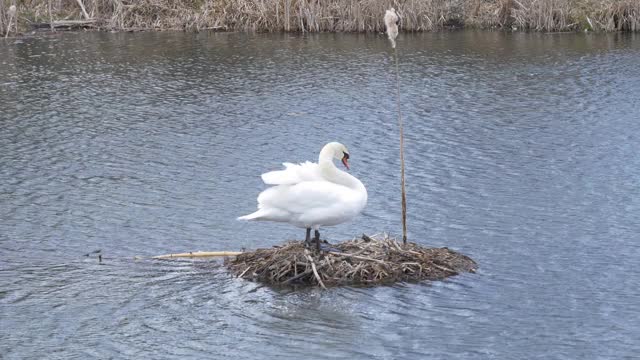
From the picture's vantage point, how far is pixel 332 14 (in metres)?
42.6

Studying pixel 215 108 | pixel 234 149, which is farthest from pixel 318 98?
pixel 234 149

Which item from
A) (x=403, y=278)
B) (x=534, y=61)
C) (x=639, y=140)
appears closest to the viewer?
(x=403, y=278)

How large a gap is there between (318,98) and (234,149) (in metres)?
6.12

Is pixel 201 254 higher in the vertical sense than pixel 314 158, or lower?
lower

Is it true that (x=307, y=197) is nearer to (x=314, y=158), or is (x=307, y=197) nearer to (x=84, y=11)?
(x=314, y=158)

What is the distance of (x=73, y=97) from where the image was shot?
30031 millimetres

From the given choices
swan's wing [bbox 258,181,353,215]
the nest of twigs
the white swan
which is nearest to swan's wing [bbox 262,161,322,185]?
the white swan

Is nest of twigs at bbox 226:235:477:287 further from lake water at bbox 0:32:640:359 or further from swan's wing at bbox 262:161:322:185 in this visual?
swan's wing at bbox 262:161:322:185

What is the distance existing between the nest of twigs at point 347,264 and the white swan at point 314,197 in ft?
1.11

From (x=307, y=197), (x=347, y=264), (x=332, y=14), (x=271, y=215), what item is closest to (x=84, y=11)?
(x=332, y=14)

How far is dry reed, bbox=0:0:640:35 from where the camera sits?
40.7 meters

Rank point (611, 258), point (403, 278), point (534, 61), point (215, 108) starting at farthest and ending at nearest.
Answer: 1. point (534, 61)
2. point (215, 108)
3. point (611, 258)
4. point (403, 278)

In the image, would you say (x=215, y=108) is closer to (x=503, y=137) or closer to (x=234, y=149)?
(x=234, y=149)

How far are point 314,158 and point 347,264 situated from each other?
27.8 ft
